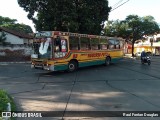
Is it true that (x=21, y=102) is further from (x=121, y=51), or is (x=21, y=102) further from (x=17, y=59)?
(x=17, y=59)

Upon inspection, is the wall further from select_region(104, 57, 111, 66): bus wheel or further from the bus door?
the bus door

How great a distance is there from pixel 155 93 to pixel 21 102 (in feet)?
18.0

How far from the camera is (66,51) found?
59.9ft

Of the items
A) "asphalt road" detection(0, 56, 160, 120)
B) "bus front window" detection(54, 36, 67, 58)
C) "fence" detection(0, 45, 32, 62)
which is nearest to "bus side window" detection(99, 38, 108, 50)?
"bus front window" detection(54, 36, 67, 58)

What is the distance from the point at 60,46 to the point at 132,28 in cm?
3679

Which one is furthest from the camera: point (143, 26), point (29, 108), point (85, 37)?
point (143, 26)

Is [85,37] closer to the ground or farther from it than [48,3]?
closer to the ground

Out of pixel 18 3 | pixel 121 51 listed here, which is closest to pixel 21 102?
pixel 121 51

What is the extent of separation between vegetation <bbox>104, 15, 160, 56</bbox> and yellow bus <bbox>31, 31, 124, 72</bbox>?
29848 millimetres

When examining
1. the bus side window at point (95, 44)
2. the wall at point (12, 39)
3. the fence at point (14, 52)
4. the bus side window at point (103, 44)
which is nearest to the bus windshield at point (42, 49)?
the bus side window at point (95, 44)

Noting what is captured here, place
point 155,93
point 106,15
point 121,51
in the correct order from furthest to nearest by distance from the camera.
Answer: point 106,15 < point 121,51 < point 155,93

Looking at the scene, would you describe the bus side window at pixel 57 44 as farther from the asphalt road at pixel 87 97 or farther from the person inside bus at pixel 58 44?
the asphalt road at pixel 87 97

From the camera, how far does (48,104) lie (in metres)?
8.76

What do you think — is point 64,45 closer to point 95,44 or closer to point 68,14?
point 95,44
